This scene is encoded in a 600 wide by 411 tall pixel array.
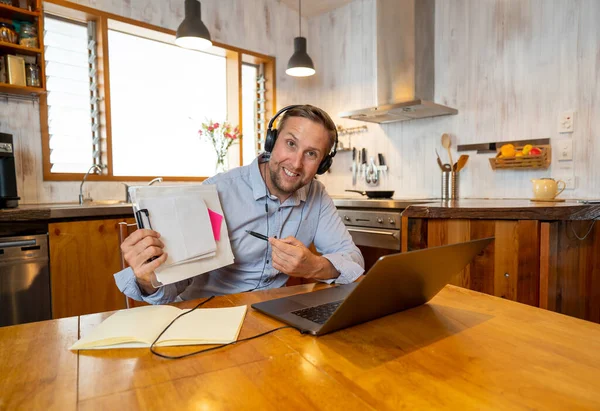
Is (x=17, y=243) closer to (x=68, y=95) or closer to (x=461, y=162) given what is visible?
(x=68, y=95)

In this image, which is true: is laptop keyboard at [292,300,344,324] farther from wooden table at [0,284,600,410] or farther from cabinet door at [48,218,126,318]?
cabinet door at [48,218,126,318]

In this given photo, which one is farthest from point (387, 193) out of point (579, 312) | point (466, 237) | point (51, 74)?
point (51, 74)

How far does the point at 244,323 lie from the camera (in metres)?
0.73

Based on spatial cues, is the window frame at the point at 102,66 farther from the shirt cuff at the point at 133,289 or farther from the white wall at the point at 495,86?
the shirt cuff at the point at 133,289

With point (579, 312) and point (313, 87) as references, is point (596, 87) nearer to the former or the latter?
point (579, 312)

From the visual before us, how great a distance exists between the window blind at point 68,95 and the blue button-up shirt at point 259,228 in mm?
1830

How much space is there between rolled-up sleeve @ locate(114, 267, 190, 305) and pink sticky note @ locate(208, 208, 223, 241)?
0.19 metres

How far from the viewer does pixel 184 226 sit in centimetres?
90

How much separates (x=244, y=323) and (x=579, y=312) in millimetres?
1836

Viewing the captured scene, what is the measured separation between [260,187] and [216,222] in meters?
0.35

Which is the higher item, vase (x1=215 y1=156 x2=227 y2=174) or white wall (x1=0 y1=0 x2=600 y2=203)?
white wall (x1=0 y1=0 x2=600 y2=203)

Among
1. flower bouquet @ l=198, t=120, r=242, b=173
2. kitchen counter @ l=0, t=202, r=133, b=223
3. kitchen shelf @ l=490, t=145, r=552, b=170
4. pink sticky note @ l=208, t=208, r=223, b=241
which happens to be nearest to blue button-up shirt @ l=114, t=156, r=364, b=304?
pink sticky note @ l=208, t=208, r=223, b=241

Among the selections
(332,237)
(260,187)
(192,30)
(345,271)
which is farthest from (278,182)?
(192,30)

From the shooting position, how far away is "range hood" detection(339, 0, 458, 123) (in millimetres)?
2902
